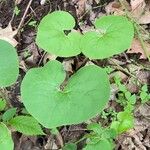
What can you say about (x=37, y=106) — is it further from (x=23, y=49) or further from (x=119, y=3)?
(x=119, y=3)

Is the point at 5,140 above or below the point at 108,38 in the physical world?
below

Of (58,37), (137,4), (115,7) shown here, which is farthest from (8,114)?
(137,4)

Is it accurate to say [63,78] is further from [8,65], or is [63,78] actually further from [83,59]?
[83,59]

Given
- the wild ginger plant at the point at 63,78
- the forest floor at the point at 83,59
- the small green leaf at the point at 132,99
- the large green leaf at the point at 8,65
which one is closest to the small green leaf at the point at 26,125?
the wild ginger plant at the point at 63,78

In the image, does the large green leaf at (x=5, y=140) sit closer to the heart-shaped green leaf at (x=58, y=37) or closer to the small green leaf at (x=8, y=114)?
the small green leaf at (x=8, y=114)

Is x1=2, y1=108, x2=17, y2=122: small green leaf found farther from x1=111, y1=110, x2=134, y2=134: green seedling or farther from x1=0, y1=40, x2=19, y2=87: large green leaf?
x1=111, y1=110, x2=134, y2=134: green seedling

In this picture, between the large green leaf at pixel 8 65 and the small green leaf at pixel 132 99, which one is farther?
the small green leaf at pixel 132 99
